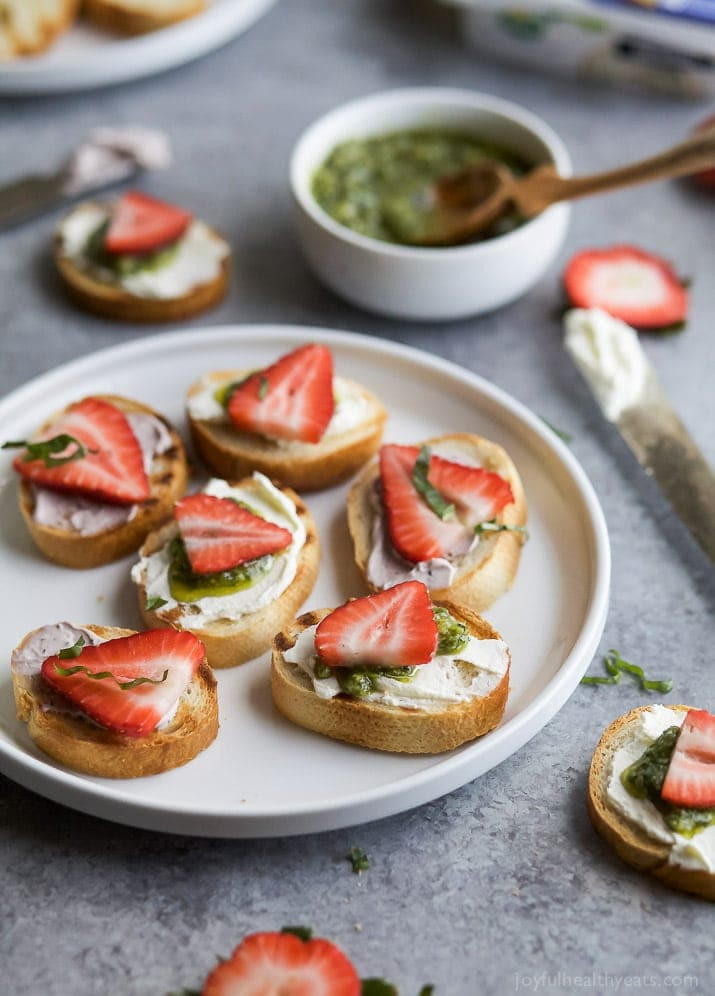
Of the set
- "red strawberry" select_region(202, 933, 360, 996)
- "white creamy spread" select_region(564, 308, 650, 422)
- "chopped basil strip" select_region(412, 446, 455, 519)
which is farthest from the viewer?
"white creamy spread" select_region(564, 308, 650, 422)

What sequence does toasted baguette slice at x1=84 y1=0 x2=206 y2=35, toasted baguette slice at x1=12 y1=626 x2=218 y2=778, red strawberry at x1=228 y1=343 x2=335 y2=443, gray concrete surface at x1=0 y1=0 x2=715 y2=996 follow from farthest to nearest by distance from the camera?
1. toasted baguette slice at x1=84 y1=0 x2=206 y2=35
2. red strawberry at x1=228 y1=343 x2=335 y2=443
3. toasted baguette slice at x1=12 y1=626 x2=218 y2=778
4. gray concrete surface at x1=0 y1=0 x2=715 y2=996

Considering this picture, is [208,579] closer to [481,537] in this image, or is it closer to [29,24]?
[481,537]

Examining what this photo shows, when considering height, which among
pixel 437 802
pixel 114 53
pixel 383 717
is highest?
pixel 114 53

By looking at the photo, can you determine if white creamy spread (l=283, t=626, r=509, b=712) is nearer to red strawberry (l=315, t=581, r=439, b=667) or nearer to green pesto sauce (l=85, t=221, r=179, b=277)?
red strawberry (l=315, t=581, r=439, b=667)

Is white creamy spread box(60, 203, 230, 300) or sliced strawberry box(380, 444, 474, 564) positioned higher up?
sliced strawberry box(380, 444, 474, 564)

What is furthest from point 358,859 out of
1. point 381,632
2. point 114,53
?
point 114,53

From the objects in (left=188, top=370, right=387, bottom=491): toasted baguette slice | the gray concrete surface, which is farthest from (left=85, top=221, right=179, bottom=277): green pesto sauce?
(left=188, top=370, right=387, bottom=491): toasted baguette slice
